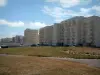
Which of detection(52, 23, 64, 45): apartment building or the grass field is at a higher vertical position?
detection(52, 23, 64, 45): apartment building

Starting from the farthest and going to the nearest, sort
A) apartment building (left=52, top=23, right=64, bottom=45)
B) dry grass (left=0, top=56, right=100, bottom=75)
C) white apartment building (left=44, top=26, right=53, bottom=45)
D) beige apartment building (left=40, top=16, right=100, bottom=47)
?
white apartment building (left=44, top=26, right=53, bottom=45) < apartment building (left=52, top=23, right=64, bottom=45) < beige apartment building (left=40, top=16, right=100, bottom=47) < dry grass (left=0, top=56, right=100, bottom=75)

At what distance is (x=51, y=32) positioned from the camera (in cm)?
17600

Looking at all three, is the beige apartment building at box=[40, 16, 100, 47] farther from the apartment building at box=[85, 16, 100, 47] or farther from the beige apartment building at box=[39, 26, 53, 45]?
the beige apartment building at box=[39, 26, 53, 45]

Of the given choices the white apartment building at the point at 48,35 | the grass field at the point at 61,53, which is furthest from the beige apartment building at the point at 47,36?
the grass field at the point at 61,53

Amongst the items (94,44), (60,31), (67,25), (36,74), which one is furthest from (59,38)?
(36,74)

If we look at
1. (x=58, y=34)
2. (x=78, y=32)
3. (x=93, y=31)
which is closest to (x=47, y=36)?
(x=58, y=34)

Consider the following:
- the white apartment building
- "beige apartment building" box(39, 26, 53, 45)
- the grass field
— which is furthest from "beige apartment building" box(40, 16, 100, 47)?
the grass field

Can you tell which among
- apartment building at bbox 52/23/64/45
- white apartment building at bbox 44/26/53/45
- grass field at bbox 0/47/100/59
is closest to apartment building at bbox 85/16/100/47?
apartment building at bbox 52/23/64/45

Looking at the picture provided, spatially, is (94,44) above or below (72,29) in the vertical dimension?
below

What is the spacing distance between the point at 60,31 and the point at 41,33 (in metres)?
34.6

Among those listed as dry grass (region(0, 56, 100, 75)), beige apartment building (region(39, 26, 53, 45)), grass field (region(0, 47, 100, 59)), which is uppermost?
beige apartment building (region(39, 26, 53, 45))

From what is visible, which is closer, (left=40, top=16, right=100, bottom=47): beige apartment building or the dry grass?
the dry grass

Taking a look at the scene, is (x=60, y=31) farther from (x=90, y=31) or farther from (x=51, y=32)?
(x=90, y=31)

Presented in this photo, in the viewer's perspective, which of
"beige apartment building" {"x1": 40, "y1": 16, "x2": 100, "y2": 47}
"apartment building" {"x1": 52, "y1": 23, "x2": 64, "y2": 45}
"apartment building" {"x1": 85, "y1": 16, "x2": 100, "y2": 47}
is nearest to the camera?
"apartment building" {"x1": 85, "y1": 16, "x2": 100, "y2": 47}
